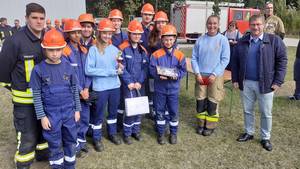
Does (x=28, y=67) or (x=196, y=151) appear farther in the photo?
(x=196, y=151)

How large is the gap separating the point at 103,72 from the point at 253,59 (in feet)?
7.29

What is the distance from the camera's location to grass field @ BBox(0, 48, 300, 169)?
4.32m

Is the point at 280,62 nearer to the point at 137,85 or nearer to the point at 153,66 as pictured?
the point at 153,66

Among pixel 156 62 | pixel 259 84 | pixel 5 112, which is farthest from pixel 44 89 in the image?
pixel 5 112

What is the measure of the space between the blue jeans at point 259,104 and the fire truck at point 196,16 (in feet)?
62.2

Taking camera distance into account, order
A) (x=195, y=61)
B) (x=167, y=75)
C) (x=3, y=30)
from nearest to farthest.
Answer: (x=167, y=75)
(x=195, y=61)
(x=3, y=30)

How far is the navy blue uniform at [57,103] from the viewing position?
11.1 feet

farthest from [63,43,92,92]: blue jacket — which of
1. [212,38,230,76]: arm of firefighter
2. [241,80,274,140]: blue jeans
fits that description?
[241,80,274,140]: blue jeans

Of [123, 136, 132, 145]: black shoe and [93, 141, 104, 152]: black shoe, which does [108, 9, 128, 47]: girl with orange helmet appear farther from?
[93, 141, 104, 152]: black shoe

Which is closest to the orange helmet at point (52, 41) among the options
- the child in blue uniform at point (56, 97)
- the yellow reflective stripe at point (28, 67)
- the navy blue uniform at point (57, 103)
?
the child in blue uniform at point (56, 97)

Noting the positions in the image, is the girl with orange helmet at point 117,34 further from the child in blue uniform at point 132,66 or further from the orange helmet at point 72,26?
the orange helmet at point 72,26

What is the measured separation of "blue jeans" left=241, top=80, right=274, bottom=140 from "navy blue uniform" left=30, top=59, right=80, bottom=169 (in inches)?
104

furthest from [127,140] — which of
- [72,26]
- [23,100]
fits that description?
[72,26]

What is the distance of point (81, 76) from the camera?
4266mm
